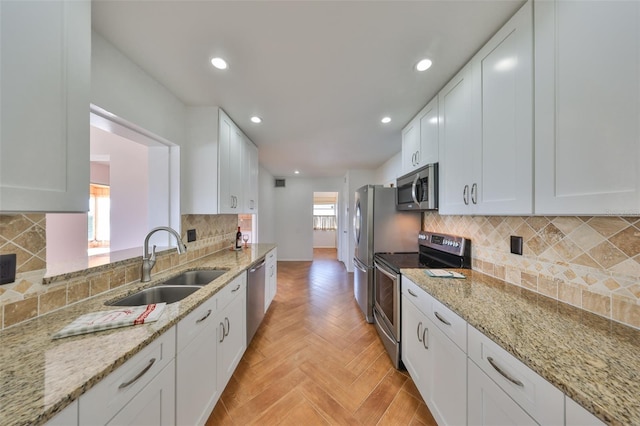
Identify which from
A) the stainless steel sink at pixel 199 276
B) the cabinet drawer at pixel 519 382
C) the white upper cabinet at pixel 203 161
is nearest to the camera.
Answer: the cabinet drawer at pixel 519 382

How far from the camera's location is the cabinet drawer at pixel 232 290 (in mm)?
1443

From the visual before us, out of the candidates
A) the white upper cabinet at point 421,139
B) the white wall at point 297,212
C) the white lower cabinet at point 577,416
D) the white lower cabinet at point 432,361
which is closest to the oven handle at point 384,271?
the white lower cabinet at point 432,361

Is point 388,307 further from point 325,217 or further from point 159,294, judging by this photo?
point 325,217

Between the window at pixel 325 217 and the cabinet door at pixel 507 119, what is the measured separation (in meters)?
6.90

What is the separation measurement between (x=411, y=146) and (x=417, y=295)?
5.00 feet

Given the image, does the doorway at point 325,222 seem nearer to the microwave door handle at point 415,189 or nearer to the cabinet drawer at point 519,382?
the microwave door handle at point 415,189

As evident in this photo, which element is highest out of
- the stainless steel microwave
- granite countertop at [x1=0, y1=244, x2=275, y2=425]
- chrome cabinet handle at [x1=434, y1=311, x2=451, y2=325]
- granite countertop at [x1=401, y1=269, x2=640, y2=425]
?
the stainless steel microwave

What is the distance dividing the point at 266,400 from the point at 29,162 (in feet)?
6.02

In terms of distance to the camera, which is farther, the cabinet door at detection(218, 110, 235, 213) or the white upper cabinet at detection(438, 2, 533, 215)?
the cabinet door at detection(218, 110, 235, 213)

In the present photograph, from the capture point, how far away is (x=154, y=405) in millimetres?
870

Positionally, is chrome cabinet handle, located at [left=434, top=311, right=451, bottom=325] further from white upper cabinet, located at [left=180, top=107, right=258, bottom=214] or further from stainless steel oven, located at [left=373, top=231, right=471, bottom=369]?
white upper cabinet, located at [left=180, top=107, right=258, bottom=214]

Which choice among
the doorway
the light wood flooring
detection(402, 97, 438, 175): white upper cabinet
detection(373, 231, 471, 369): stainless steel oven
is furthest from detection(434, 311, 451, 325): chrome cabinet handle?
the doorway

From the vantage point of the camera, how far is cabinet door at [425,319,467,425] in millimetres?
1025

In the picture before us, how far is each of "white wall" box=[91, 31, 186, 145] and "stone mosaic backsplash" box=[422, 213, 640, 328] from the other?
8.88ft
